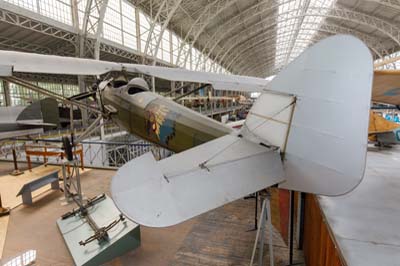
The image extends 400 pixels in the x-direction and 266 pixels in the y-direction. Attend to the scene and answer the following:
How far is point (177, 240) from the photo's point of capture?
344 cm

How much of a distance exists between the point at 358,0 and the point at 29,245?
2700 cm

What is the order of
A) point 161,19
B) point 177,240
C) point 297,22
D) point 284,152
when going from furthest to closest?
point 297,22, point 161,19, point 177,240, point 284,152

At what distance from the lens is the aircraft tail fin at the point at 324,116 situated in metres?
1.26

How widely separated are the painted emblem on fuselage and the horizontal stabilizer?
1.67m

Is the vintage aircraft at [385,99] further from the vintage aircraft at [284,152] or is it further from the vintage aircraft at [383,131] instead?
the vintage aircraft at [284,152]

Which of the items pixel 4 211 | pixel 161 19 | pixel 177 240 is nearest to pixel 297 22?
pixel 161 19

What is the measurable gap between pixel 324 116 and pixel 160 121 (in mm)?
2537

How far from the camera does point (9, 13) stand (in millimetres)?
8711

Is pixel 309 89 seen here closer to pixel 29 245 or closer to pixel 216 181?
pixel 216 181

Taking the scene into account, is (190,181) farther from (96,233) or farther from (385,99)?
(385,99)

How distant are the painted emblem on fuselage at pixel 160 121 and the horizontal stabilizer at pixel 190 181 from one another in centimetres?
167

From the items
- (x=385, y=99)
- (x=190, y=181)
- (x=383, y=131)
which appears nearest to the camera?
(x=190, y=181)

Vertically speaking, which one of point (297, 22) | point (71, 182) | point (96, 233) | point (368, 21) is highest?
point (297, 22)

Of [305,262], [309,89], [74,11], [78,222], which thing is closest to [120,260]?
[78,222]
